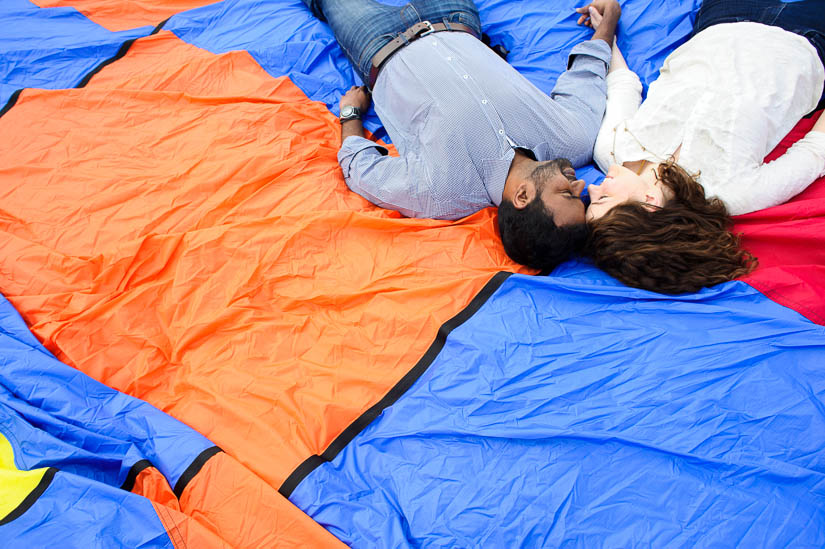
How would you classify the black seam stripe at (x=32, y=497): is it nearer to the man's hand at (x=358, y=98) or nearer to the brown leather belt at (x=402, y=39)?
the man's hand at (x=358, y=98)

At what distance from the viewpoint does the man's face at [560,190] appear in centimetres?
180

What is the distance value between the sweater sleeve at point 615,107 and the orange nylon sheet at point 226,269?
52cm

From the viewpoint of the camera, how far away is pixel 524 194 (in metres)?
1.86

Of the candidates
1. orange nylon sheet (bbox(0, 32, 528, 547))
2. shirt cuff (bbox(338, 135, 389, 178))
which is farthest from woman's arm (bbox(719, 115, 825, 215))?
shirt cuff (bbox(338, 135, 389, 178))

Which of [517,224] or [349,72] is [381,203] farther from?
[349,72]

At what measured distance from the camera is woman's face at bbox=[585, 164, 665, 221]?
6.03ft

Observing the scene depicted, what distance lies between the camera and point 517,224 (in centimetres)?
181

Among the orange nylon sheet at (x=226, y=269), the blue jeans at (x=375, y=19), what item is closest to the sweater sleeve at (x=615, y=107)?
the orange nylon sheet at (x=226, y=269)

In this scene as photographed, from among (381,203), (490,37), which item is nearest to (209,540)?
(381,203)

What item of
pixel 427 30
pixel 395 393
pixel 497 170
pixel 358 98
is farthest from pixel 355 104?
pixel 395 393

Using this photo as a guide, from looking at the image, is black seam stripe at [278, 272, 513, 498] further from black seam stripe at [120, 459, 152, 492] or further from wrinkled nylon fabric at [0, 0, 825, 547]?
black seam stripe at [120, 459, 152, 492]

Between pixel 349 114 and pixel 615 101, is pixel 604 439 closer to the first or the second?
pixel 615 101

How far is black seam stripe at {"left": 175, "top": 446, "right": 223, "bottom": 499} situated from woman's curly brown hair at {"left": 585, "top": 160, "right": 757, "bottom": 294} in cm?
132

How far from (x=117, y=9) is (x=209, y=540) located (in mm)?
2651
